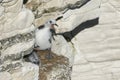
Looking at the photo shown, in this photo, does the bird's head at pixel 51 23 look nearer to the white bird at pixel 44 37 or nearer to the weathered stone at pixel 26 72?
the white bird at pixel 44 37

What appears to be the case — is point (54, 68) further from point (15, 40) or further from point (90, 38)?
point (90, 38)

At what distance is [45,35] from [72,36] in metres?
0.81

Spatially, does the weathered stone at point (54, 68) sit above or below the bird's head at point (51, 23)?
below

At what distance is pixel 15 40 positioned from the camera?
5.28 meters

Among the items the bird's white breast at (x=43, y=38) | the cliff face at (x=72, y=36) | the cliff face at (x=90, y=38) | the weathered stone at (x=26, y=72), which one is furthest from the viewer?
the cliff face at (x=90, y=38)

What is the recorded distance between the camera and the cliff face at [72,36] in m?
5.20

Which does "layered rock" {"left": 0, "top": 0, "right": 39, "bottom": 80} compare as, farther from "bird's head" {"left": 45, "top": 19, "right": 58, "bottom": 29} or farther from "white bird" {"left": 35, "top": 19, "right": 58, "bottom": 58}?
"bird's head" {"left": 45, "top": 19, "right": 58, "bottom": 29}

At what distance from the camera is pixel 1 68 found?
5352 millimetres

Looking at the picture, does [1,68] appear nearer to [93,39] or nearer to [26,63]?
[26,63]

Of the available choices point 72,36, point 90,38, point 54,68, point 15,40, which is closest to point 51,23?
point 54,68

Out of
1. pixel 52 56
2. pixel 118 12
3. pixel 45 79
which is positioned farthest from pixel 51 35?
pixel 118 12

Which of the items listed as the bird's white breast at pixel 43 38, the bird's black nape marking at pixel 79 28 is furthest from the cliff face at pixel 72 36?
the bird's white breast at pixel 43 38

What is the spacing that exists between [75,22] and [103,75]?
101 centimetres

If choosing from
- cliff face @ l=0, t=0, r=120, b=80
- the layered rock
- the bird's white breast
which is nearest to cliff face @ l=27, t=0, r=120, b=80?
cliff face @ l=0, t=0, r=120, b=80
